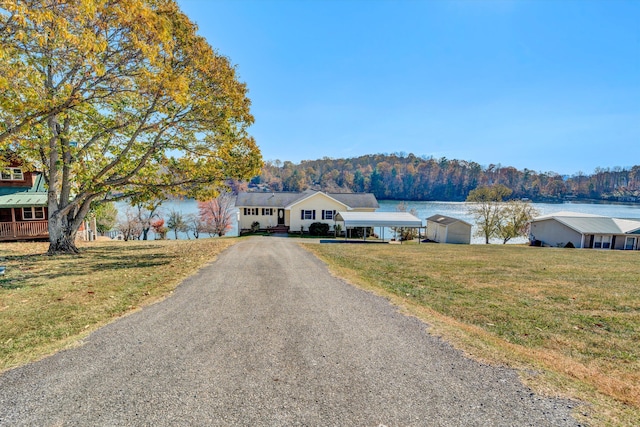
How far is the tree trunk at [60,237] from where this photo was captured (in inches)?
502

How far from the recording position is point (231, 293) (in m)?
7.34

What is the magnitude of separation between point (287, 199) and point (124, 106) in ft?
86.2

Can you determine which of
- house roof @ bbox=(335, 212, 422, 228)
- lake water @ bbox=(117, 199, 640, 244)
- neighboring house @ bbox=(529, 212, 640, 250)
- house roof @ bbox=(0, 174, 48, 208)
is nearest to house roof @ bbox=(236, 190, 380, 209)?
lake water @ bbox=(117, 199, 640, 244)

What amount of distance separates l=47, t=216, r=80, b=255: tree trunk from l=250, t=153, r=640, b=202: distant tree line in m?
90.8

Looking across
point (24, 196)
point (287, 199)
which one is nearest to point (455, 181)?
point (287, 199)

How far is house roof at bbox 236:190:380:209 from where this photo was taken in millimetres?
36000

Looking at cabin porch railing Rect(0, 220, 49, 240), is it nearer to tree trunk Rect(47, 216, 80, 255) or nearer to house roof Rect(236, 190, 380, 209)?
tree trunk Rect(47, 216, 80, 255)

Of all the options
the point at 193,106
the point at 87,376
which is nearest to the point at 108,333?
the point at 87,376

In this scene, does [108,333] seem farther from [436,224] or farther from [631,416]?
[436,224]

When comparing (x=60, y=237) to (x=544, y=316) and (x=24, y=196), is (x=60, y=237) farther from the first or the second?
(x=544, y=316)

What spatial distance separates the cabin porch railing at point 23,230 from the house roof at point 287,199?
18.1m

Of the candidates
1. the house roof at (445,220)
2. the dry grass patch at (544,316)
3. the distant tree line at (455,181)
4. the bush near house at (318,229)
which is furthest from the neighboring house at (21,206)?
the distant tree line at (455,181)

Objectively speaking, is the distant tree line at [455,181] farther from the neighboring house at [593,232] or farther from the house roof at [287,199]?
the neighboring house at [593,232]

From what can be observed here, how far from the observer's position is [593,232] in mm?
30750
